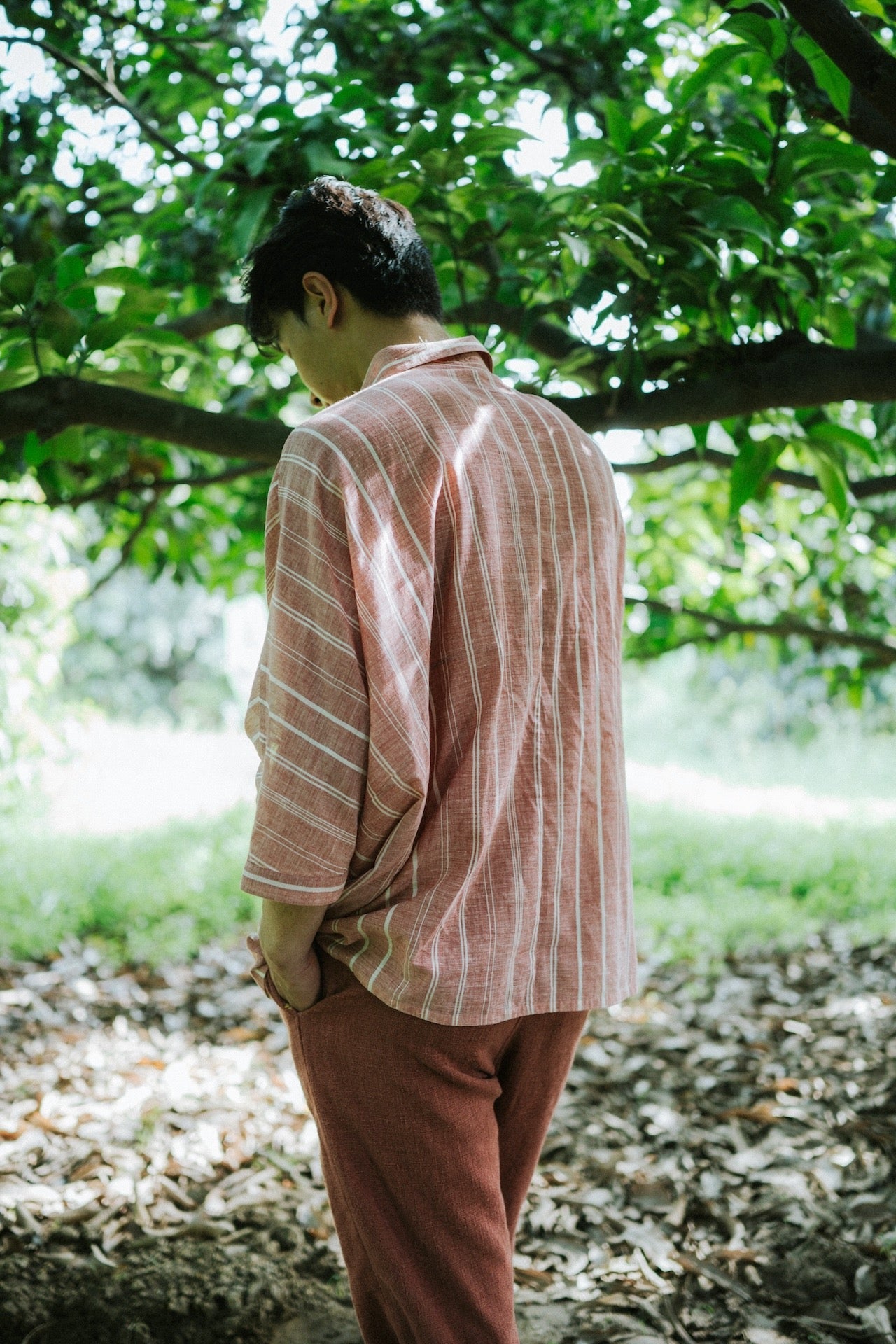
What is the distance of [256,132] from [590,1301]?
2.10 meters

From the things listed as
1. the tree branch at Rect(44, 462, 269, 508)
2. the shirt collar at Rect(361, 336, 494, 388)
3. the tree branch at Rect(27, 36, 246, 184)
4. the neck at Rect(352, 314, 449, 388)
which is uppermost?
the tree branch at Rect(27, 36, 246, 184)

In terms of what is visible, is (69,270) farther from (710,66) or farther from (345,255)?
(710,66)

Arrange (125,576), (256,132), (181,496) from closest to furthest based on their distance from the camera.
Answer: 1. (256,132)
2. (181,496)
3. (125,576)

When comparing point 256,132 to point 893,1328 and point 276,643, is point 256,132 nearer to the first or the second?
point 276,643

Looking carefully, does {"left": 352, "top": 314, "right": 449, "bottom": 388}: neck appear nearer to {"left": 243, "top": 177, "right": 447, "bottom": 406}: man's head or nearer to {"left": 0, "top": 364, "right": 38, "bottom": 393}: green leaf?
{"left": 243, "top": 177, "right": 447, "bottom": 406}: man's head

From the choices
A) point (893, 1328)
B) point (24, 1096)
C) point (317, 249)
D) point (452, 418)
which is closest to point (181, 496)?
point (24, 1096)

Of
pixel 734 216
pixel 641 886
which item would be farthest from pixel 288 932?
pixel 641 886

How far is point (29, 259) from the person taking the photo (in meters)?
1.87

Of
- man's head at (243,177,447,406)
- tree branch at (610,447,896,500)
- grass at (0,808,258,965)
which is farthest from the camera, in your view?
grass at (0,808,258,965)

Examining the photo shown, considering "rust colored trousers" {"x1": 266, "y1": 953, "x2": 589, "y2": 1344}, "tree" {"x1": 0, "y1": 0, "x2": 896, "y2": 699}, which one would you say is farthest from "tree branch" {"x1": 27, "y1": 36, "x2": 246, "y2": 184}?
"rust colored trousers" {"x1": 266, "y1": 953, "x2": 589, "y2": 1344}

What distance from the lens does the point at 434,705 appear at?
108cm

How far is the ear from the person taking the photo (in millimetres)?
1220

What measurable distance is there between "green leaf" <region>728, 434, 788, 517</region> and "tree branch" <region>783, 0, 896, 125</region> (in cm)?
67

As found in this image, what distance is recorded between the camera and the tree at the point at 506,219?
5.20ft
